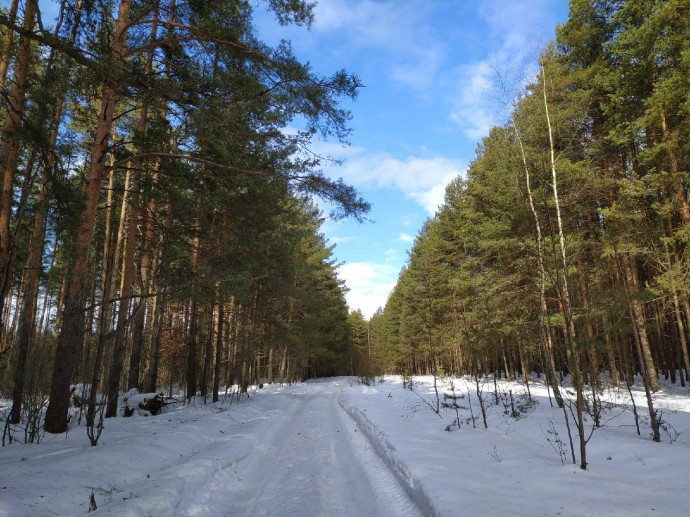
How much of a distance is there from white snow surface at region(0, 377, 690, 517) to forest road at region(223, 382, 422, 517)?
2 cm

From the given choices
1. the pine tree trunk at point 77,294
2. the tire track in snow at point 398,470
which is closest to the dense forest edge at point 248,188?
the pine tree trunk at point 77,294

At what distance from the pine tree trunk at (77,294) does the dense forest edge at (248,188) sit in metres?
0.03

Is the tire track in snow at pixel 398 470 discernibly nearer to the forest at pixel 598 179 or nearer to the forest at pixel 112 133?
the forest at pixel 598 179

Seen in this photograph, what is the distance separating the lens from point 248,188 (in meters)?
13.1

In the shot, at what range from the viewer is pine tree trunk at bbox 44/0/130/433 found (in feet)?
24.1

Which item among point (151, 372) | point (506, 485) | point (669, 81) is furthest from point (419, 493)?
point (669, 81)

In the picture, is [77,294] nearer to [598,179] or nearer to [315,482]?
[315,482]

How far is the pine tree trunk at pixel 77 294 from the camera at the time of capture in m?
7.33

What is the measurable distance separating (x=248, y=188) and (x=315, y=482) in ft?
32.8

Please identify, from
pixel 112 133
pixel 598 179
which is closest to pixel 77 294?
pixel 112 133

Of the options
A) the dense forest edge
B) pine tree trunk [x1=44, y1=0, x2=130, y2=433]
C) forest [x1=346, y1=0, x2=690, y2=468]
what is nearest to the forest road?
the dense forest edge

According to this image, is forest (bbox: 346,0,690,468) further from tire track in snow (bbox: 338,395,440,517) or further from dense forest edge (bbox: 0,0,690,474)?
tire track in snow (bbox: 338,395,440,517)

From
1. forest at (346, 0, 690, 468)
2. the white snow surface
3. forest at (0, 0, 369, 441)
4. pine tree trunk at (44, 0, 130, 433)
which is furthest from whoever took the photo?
forest at (346, 0, 690, 468)

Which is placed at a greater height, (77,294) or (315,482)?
(77,294)
